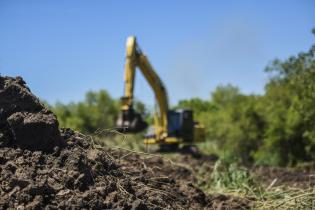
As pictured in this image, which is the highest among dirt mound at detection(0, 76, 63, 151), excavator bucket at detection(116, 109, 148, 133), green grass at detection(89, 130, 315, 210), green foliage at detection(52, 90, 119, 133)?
green foliage at detection(52, 90, 119, 133)

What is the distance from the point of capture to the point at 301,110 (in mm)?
19594

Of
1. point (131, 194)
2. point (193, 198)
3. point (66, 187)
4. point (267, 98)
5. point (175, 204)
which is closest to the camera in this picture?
point (66, 187)

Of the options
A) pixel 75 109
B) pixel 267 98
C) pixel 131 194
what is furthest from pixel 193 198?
pixel 75 109

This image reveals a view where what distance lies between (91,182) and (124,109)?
47.9 feet

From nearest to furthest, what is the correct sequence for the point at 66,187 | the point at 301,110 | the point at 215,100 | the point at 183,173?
1. the point at 66,187
2. the point at 183,173
3. the point at 301,110
4. the point at 215,100

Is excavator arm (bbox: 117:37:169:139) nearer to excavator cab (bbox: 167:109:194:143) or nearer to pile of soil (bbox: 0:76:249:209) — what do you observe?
excavator cab (bbox: 167:109:194:143)

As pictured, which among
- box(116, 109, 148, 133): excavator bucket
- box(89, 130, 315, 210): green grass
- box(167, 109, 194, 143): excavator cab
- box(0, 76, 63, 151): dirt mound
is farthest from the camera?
box(167, 109, 194, 143): excavator cab

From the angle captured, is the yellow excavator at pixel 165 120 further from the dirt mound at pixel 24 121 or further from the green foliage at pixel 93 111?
the green foliage at pixel 93 111

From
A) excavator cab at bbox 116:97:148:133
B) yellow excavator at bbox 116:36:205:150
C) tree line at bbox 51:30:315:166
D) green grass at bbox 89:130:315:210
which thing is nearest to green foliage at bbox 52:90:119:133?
tree line at bbox 51:30:315:166

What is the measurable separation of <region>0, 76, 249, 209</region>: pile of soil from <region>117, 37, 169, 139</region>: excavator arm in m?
12.2

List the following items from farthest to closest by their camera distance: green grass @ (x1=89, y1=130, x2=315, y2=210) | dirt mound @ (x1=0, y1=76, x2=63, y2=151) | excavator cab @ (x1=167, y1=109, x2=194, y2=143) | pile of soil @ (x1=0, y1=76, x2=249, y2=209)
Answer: excavator cab @ (x1=167, y1=109, x2=194, y2=143) → green grass @ (x1=89, y1=130, x2=315, y2=210) → dirt mound @ (x1=0, y1=76, x2=63, y2=151) → pile of soil @ (x1=0, y1=76, x2=249, y2=209)

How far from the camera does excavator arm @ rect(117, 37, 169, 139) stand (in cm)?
2059

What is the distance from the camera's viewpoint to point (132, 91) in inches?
826

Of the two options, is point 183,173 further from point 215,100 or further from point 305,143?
point 215,100
